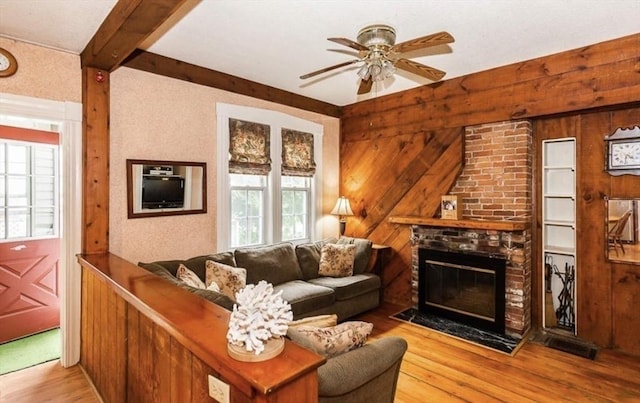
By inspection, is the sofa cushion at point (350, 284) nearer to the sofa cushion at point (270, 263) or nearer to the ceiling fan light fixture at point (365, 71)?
the sofa cushion at point (270, 263)

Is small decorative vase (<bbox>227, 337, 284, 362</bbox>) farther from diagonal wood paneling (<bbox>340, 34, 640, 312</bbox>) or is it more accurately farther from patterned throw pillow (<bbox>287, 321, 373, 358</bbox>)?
diagonal wood paneling (<bbox>340, 34, 640, 312</bbox>)

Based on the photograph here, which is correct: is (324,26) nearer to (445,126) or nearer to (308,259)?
(445,126)

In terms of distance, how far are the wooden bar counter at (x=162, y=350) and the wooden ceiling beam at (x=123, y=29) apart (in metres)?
1.62

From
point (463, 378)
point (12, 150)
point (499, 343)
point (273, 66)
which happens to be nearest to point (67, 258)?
point (12, 150)

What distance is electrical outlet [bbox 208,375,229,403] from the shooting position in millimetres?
1206

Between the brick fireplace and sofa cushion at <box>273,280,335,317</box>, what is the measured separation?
1587mm

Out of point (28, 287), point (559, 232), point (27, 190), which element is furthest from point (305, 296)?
point (27, 190)

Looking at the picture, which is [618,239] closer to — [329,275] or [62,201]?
[329,275]

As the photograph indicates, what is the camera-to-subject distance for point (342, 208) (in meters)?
5.05

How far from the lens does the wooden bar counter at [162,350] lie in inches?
44.5

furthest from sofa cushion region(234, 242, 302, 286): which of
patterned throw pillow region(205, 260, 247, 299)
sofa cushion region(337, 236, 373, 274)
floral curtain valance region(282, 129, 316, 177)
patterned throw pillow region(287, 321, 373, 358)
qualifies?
patterned throw pillow region(287, 321, 373, 358)

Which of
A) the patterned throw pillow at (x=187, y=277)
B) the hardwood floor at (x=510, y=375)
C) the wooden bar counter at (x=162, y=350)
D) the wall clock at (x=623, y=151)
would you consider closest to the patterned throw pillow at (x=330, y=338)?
the wooden bar counter at (x=162, y=350)

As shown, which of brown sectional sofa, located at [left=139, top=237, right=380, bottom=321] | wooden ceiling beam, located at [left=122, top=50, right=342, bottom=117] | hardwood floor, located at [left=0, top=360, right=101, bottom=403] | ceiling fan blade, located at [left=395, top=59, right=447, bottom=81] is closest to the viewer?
hardwood floor, located at [left=0, top=360, right=101, bottom=403]

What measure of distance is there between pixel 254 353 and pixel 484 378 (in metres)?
2.50
